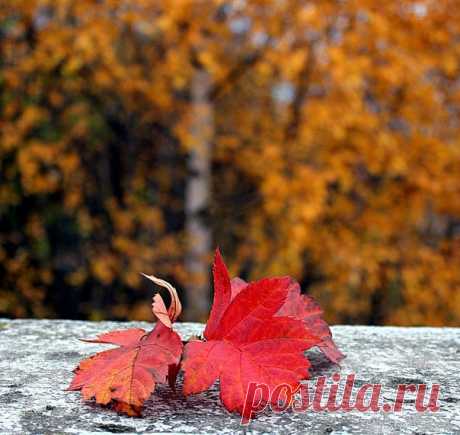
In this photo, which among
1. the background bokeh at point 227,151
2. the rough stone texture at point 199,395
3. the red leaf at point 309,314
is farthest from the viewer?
the background bokeh at point 227,151

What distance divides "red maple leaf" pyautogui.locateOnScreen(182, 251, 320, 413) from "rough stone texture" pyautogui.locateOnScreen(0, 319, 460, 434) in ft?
0.14

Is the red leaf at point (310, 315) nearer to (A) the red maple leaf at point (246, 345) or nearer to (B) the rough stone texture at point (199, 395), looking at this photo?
(B) the rough stone texture at point (199, 395)

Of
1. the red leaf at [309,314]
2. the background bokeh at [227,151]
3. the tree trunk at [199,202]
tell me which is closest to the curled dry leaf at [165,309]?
the red leaf at [309,314]

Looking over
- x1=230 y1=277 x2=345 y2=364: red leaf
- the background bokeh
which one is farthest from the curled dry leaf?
the background bokeh

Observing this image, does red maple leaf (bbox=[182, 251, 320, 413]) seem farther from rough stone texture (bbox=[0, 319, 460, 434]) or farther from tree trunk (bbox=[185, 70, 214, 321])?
tree trunk (bbox=[185, 70, 214, 321])

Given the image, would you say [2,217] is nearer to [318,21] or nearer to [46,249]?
[46,249]

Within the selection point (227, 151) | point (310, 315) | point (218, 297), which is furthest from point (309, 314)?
point (227, 151)

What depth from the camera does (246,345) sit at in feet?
2.81

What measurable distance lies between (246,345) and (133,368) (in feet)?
0.45

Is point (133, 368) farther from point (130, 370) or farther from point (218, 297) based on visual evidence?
point (218, 297)

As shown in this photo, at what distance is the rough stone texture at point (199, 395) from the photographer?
0.80m

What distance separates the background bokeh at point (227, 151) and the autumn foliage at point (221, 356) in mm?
2356

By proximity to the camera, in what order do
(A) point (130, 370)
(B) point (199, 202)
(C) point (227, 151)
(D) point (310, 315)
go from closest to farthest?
(A) point (130, 370)
(D) point (310, 315)
(B) point (199, 202)
(C) point (227, 151)

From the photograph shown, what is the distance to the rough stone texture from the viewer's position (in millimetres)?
799
